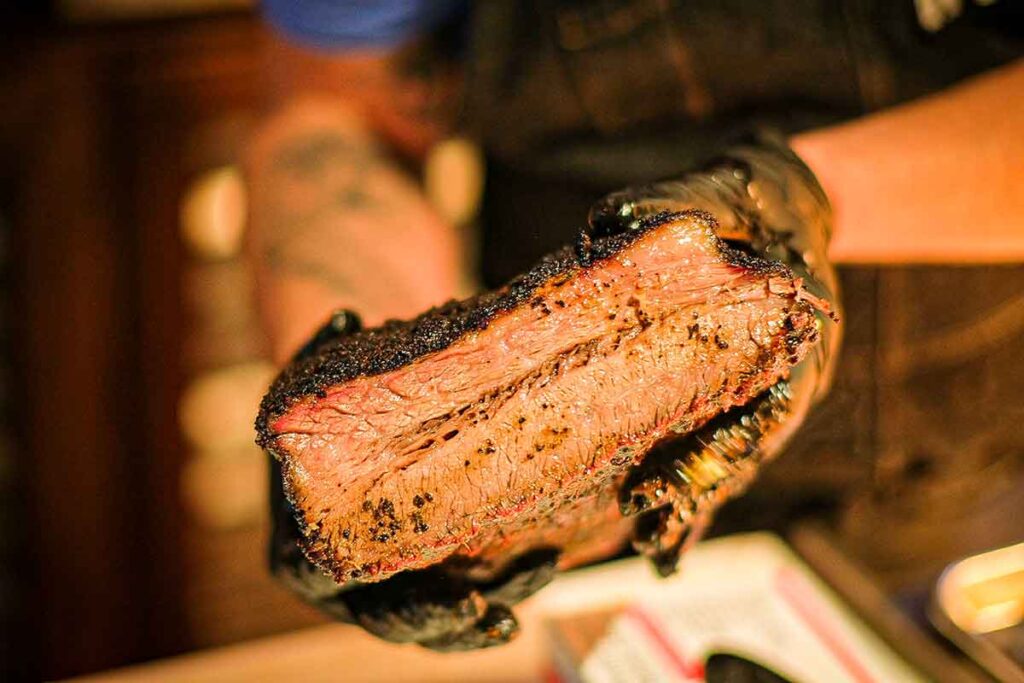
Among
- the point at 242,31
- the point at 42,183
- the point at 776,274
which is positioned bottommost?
the point at 42,183

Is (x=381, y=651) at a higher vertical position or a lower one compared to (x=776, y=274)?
lower

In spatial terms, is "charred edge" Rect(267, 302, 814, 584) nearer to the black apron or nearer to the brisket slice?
the brisket slice

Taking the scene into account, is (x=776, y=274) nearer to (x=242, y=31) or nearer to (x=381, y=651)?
(x=381, y=651)

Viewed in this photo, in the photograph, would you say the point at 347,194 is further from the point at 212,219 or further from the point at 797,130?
the point at 212,219

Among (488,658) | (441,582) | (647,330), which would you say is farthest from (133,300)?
(647,330)

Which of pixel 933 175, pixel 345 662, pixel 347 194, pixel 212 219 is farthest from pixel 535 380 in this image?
pixel 212 219

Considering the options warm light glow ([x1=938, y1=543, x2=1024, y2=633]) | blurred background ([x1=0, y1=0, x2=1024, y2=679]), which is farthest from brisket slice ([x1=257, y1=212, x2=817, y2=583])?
blurred background ([x1=0, y1=0, x2=1024, y2=679])

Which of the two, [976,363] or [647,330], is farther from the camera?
[976,363]
